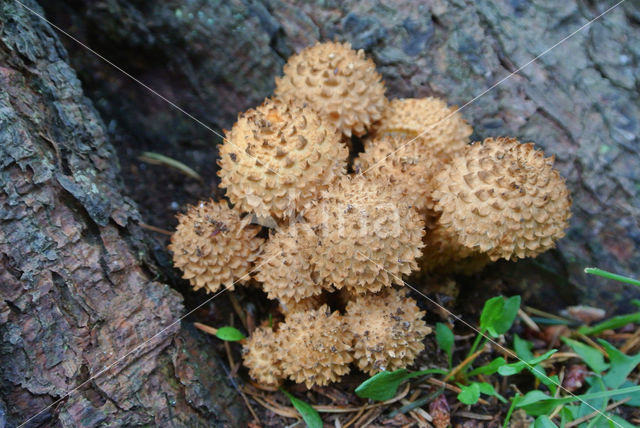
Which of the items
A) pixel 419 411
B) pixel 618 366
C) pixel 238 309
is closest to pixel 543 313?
pixel 618 366

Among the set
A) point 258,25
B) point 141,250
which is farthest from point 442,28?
point 141,250

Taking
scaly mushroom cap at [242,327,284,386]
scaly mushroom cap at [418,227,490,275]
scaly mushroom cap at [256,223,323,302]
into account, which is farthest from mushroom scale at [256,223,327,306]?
scaly mushroom cap at [418,227,490,275]

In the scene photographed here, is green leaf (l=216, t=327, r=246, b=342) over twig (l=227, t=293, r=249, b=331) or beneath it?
over

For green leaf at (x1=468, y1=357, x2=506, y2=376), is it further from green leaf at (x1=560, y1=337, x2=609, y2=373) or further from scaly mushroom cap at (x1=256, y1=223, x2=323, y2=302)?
scaly mushroom cap at (x1=256, y1=223, x2=323, y2=302)

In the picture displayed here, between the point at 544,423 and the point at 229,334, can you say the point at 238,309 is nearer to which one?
the point at 229,334

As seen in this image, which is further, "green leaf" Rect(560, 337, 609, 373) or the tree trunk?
"green leaf" Rect(560, 337, 609, 373)

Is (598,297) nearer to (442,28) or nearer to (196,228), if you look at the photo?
(442,28)

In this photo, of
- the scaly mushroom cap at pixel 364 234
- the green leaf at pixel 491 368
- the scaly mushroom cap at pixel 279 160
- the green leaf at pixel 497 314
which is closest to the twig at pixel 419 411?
the green leaf at pixel 491 368

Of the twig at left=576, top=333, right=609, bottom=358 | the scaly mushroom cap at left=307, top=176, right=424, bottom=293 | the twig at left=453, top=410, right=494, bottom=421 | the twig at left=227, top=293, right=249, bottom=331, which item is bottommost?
the twig at left=227, top=293, right=249, bottom=331
